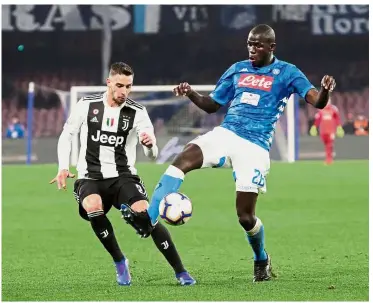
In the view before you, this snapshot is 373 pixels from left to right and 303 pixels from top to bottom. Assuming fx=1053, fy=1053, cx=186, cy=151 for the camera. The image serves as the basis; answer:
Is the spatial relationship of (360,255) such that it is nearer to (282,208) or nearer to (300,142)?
(282,208)

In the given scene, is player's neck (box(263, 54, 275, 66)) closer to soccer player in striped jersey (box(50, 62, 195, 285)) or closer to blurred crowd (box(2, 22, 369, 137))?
soccer player in striped jersey (box(50, 62, 195, 285))

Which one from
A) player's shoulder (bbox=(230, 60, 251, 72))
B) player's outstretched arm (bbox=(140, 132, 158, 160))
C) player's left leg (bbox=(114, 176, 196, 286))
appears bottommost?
player's left leg (bbox=(114, 176, 196, 286))

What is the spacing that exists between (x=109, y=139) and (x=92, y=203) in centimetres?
57

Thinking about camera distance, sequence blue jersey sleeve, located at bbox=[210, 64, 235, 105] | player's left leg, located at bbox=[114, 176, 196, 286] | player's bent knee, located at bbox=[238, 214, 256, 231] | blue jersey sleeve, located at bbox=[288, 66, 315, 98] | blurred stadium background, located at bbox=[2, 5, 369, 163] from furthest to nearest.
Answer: blurred stadium background, located at bbox=[2, 5, 369, 163] < blue jersey sleeve, located at bbox=[210, 64, 235, 105] < player's bent knee, located at bbox=[238, 214, 256, 231] < blue jersey sleeve, located at bbox=[288, 66, 315, 98] < player's left leg, located at bbox=[114, 176, 196, 286]

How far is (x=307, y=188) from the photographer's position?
19.9 meters

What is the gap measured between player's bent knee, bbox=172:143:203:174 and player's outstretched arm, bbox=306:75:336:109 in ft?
3.21

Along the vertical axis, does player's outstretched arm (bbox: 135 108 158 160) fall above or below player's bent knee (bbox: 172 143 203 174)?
above

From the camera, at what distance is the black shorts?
845cm

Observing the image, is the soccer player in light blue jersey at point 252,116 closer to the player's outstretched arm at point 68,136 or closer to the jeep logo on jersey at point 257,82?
the jeep logo on jersey at point 257,82

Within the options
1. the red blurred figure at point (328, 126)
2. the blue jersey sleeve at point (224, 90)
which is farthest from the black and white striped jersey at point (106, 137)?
the red blurred figure at point (328, 126)

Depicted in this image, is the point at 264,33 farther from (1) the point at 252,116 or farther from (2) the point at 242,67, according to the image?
(1) the point at 252,116

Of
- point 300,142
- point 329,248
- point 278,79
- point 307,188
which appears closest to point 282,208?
point 307,188

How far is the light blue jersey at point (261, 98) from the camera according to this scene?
340 inches

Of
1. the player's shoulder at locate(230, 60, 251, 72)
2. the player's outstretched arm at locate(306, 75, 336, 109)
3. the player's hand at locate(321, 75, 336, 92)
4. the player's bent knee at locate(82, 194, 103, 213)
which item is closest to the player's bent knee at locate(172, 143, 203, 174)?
the player's bent knee at locate(82, 194, 103, 213)
